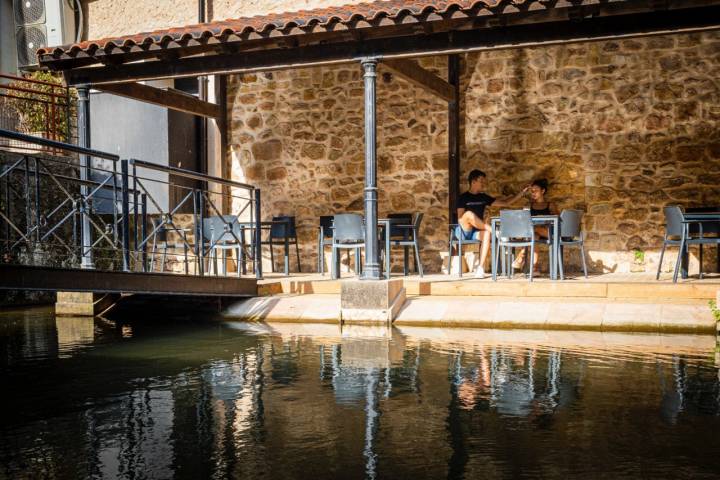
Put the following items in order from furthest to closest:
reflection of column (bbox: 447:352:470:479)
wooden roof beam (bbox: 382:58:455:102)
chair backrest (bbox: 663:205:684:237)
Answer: wooden roof beam (bbox: 382:58:455:102) < chair backrest (bbox: 663:205:684:237) < reflection of column (bbox: 447:352:470:479)

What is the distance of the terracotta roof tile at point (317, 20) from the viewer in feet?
22.3

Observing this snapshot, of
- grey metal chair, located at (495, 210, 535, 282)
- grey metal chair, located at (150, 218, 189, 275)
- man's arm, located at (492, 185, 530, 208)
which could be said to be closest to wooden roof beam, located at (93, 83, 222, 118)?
grey metal chair, located at (150, 218, 189, 275)

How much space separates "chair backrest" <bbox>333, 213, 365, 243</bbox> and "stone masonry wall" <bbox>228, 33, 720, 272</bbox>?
209 cm

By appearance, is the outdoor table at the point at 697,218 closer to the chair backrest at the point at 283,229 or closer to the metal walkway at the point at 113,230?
the metal walkway at the point at 113,230

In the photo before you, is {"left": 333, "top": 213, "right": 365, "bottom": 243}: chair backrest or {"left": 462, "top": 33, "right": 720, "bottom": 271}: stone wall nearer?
{"left": 333, "top": 213, "right": 365, "bottom": 243}: chair backrest

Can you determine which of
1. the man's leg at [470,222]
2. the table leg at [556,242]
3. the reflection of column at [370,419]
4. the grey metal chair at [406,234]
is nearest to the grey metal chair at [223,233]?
the grey metal chair at [406,234]

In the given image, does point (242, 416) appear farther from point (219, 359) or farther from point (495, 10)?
point (495, 10)

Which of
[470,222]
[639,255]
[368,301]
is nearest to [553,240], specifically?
[470,222]

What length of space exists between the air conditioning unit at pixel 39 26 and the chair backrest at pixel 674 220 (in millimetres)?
9358

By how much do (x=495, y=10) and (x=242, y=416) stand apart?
442cm

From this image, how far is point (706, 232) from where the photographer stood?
316 inches

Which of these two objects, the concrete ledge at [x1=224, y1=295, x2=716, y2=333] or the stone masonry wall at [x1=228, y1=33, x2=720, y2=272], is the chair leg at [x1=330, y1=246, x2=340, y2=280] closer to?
the concrete ledge at [x1=224, y1=295, x2=716, y2=333]

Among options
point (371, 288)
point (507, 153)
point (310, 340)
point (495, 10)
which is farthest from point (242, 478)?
point (507, 153)

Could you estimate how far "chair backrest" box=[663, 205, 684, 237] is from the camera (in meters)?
7.63
